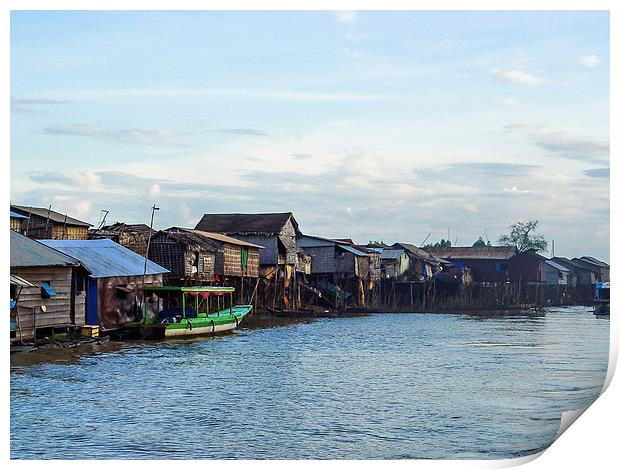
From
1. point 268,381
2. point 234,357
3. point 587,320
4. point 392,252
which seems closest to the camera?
point 268,381

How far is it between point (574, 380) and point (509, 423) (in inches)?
150

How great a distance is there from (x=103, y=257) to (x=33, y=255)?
142 inches

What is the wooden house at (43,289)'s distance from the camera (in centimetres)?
1464

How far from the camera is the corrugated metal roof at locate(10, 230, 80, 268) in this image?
1493 cm

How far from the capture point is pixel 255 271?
29328 millimetres

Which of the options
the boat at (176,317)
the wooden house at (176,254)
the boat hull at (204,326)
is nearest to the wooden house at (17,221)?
the wooden house at (176,254)

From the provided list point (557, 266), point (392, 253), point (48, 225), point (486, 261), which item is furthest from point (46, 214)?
point (557, 266)

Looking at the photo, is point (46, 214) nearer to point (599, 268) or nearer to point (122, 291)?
point (122, 291)

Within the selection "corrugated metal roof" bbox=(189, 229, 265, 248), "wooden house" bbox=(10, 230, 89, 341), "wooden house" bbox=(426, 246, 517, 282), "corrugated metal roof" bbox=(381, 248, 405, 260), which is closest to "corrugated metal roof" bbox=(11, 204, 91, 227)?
"corrugated metal roof" bbox=(189, 229, 265, 248)

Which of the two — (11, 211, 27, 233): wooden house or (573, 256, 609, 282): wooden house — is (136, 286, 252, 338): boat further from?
(573, 256, 609, 282): wooden house
